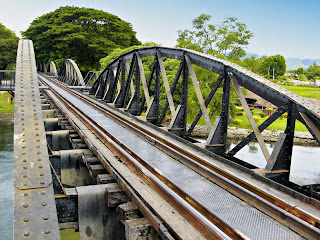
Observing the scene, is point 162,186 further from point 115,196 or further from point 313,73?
point 313,73

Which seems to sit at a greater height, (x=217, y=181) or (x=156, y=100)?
(x=156, y=100)

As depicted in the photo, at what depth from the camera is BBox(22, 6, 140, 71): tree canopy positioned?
47156mm

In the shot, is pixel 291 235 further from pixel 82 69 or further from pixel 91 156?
pixel 82 69

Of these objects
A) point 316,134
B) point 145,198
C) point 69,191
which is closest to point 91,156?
point 69,191

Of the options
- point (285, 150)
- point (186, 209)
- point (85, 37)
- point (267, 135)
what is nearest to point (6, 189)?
point (285, 150)

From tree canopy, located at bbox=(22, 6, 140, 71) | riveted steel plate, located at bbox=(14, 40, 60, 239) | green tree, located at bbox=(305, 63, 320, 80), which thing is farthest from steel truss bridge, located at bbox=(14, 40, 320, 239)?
green tree, located at bbox=(305, 63, 320, 80)

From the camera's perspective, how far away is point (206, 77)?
31.3 meters

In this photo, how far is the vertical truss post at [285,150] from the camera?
17.0 feet

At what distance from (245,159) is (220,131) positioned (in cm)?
1853

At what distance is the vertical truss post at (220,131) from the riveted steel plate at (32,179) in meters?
3.46

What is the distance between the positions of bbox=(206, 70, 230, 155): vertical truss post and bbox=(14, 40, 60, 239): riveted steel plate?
3461 millimetres

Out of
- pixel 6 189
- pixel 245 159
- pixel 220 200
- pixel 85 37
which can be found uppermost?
pixel 85 37

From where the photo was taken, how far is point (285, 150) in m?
5.34

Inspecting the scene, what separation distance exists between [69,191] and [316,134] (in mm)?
3489
